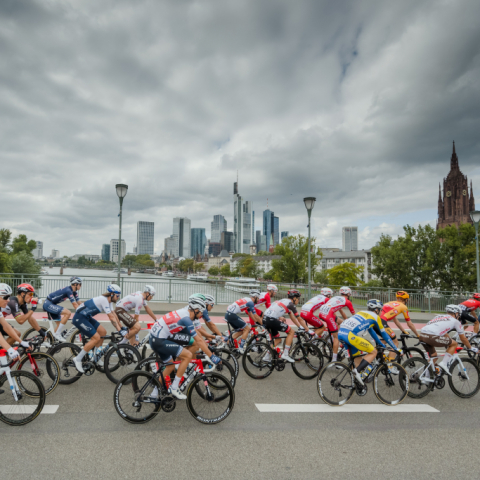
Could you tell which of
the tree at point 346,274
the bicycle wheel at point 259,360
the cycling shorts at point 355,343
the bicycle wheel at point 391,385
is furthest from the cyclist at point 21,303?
the tree at point 346,274

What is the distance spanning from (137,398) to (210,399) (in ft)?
3.27

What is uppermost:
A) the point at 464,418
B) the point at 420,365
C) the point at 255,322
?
→ the point at 255,322

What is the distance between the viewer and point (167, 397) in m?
4.81

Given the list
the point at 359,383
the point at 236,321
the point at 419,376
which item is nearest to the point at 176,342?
the point at 236,321

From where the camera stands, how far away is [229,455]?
391 cm

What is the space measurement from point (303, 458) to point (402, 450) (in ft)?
4.10

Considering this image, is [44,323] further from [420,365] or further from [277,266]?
[277,266]

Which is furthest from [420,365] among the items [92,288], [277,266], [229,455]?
[277,266]

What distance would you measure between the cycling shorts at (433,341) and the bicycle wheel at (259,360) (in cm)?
286

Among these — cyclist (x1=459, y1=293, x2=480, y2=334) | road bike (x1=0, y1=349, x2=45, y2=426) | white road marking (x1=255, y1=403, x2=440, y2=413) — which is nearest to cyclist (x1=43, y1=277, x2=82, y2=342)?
road bike (x1=0, y1=349, x2=45, y2=426)

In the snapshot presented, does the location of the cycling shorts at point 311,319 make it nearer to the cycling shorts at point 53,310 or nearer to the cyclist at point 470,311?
the cyclist at point 470,311

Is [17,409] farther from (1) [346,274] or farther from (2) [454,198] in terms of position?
(2) [454,198]

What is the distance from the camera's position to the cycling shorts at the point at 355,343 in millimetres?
5684

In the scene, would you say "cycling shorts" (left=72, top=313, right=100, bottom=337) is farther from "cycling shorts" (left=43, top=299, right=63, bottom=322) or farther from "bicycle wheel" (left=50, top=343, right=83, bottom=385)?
"cycling shorts" (left=43, top=299, right=63, bottom=322)
